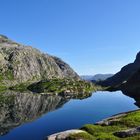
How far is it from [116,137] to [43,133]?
141 feet

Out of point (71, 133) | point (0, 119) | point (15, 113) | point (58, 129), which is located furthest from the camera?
point (15, 113)

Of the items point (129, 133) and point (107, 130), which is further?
point (107, 130)

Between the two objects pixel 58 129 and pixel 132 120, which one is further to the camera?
pixel 58 129

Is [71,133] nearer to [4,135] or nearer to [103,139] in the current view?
[103,139]

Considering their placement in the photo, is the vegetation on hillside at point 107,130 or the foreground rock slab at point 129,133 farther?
the vegetation on hillside at point 107,130

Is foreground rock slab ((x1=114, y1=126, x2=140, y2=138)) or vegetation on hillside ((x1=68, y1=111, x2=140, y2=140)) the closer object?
foreground rock slab ((x1=114, y1=126, x2=140, y2=138))

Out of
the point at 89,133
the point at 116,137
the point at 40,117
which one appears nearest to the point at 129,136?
the point at 116,137

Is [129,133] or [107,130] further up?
[107,130]

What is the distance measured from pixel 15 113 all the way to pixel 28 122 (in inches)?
1124

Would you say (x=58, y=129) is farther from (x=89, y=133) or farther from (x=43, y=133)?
(x=89, y=133)

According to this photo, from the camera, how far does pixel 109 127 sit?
203 feet

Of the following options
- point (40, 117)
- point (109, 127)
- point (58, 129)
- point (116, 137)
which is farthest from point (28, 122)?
point (116, 137)

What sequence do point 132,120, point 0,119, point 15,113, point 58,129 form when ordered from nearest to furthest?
point 132,120, point 58,129, point 0,119, point 15,113

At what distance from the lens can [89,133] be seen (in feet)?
196
